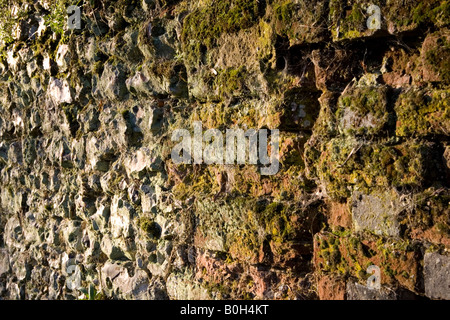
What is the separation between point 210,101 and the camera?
269 cm

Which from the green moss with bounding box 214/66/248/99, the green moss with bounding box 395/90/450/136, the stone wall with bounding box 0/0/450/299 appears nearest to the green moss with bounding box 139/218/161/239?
the stone wall with bounding box 0/0/450/299

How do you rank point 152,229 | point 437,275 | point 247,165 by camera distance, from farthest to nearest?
point 152,229 → point 247,165 → point 437,275

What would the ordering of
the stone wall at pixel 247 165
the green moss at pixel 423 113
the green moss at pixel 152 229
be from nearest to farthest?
the green moss at pixel 423 113 → the stone wall at pixel 247 165 → the green moss at pixel 152 229

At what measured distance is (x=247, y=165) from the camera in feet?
8.17

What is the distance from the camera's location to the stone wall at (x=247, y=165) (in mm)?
1841

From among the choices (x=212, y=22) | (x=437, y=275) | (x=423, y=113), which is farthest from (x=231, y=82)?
(x=437, y=275)

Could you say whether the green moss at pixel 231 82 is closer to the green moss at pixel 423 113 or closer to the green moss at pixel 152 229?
the green moss at pixel 423 113

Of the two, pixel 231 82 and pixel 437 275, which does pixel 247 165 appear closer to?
pixel 231 82

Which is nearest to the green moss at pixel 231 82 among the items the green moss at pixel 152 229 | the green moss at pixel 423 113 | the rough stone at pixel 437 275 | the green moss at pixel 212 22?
the green moss at pixel 212 22

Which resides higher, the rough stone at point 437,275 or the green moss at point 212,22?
the green moss at point 212,22

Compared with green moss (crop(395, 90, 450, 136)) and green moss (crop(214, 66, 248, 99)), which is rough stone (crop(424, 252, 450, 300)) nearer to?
green moss (crop(395, 90, 450, 136))

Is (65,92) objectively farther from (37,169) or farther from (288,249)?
(288,249)
